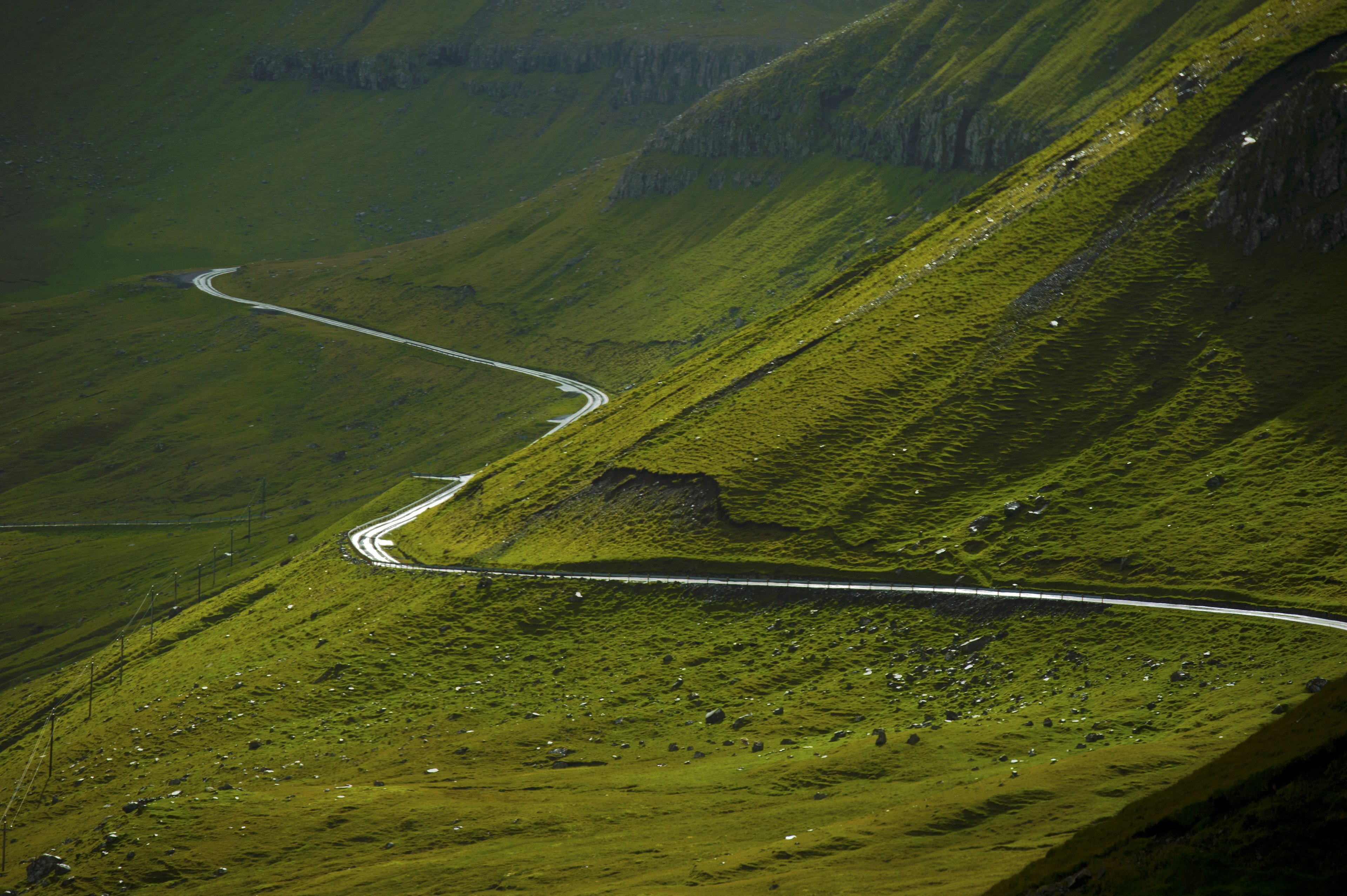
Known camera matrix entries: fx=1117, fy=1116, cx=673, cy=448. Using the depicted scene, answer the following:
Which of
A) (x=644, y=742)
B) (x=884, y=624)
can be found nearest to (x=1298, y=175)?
(x=884, y=624)

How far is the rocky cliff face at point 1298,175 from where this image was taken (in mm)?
102312

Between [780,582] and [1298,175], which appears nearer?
[780,582]

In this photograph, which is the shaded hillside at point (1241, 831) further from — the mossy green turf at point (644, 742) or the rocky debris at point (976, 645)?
the rocky debris at point (976, 645)

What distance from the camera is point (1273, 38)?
12900cm

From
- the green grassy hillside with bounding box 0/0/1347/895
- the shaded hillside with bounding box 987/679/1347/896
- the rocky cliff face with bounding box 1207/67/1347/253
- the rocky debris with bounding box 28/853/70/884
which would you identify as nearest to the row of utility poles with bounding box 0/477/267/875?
the green grassy hillside with bounding box 0/0/1347/895

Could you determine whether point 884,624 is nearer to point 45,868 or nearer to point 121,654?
point 45,868

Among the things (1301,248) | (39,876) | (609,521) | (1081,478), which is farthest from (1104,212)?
(39,876)

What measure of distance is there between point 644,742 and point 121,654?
7935 cm

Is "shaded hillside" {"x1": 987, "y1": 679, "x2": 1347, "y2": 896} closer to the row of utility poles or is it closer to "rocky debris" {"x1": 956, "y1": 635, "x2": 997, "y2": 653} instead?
"rocky debris" {"x1": 956, "y1": 635, "x2": 997, "y2": 653}

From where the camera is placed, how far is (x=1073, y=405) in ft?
339

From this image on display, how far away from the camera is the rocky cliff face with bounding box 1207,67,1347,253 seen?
10231cm

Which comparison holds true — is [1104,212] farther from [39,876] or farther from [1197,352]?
[39,876]

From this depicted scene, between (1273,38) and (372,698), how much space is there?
12189 centimetres

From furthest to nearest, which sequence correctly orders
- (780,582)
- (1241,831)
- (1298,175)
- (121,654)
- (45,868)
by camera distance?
(121,654)
(1298,175)
(780,582)
(45,868)
(1241,831)
